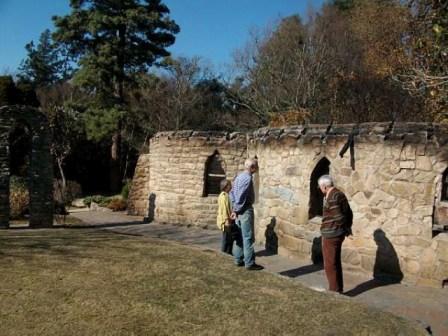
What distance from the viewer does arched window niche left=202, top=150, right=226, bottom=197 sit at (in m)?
16.5

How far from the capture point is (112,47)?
2995 centimetres

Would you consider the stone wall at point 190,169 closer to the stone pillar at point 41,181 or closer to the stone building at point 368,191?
the stone building at point 368,191

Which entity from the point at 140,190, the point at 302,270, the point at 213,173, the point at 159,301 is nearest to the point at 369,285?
the point at 302,270

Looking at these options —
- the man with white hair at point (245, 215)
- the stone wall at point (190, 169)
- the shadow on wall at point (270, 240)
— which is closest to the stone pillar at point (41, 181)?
the stone wall at point (190, 169)

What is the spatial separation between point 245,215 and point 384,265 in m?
2.78

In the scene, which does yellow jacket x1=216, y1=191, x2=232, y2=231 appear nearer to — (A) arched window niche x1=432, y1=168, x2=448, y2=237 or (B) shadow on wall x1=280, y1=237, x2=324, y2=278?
(B) shadow on wall x1=280, y1=237, x2=324, y2=278

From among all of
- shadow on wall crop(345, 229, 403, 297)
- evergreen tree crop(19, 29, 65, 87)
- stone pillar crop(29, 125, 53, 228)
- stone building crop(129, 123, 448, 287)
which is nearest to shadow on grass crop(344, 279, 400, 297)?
shadow on wall crop(345, 229, 403, 297)

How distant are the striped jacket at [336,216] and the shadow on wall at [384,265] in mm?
1619

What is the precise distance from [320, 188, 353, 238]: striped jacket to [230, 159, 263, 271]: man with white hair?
4.22 ft

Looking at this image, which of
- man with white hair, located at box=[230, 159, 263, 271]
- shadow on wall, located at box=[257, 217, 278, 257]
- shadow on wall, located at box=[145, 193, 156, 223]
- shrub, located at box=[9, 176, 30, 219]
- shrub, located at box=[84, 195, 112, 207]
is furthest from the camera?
shrub, located at box=[84, 195, 112, 207]

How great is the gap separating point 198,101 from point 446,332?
2800 centimetres

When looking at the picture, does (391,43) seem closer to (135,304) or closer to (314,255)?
(314,255)

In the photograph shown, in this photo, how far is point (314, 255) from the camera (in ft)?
34.2

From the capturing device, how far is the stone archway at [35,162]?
52.3 ft
